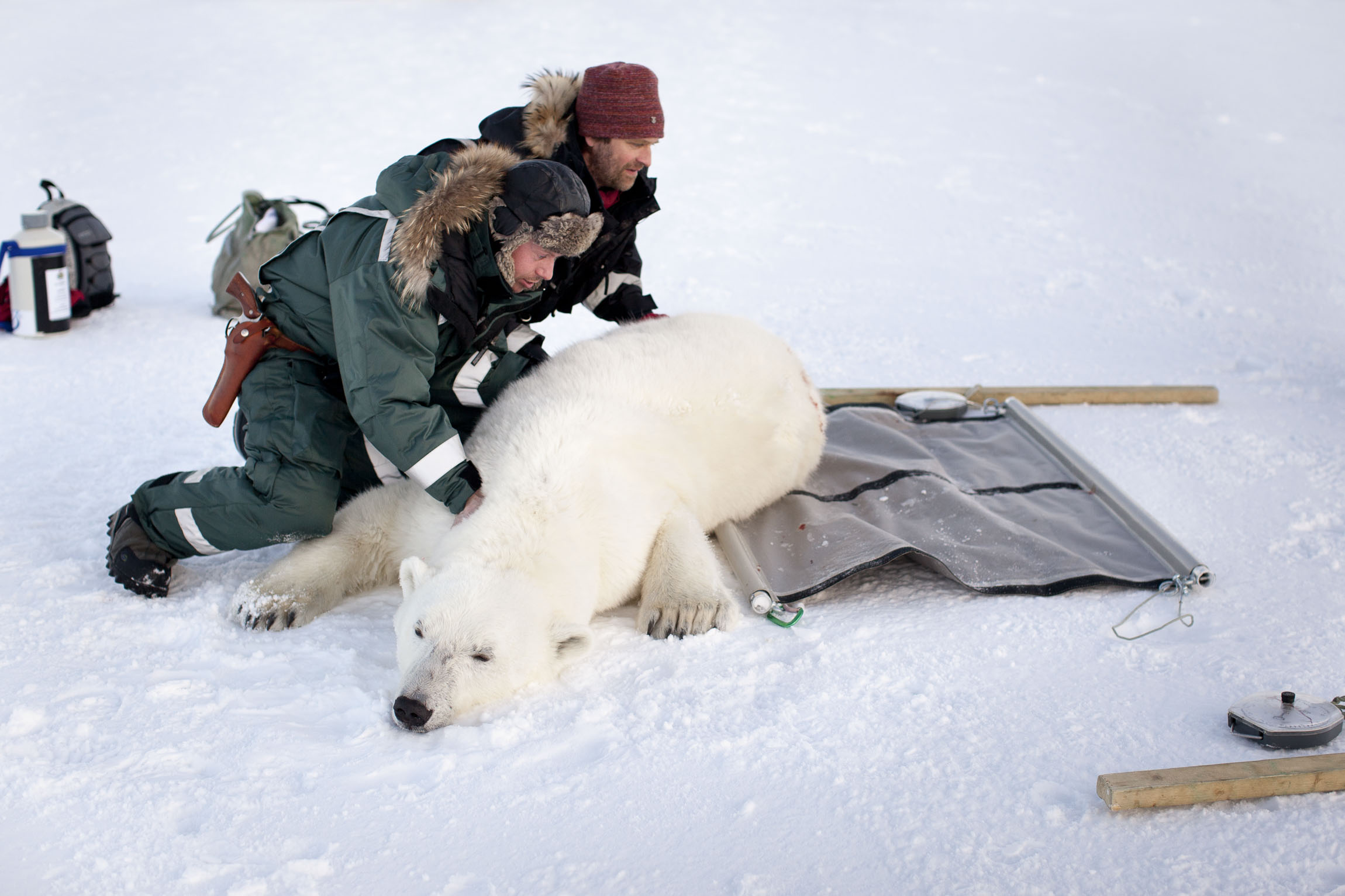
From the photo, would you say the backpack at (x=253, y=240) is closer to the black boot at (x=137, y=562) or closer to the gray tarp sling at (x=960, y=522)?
the black boot at (x=137, y=562)

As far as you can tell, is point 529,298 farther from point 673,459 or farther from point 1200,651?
point 1200,651

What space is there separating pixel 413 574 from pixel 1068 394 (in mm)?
3817

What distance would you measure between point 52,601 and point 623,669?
5.89ft

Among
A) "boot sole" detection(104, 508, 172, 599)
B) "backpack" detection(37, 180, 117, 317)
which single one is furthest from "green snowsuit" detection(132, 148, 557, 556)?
"backpack" detection(37, 180, 117, 317)

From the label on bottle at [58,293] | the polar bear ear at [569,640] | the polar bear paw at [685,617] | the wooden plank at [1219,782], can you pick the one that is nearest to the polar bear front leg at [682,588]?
the polar bear paw at [685,617]

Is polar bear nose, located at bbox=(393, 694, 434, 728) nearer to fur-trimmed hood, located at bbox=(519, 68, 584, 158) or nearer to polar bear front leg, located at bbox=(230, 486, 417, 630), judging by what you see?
polar bear front leg, located at bbox=(230, 486, 417, 630)

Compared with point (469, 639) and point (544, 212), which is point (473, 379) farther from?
point (469, 639)

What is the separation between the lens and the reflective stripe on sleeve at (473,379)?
148 inches

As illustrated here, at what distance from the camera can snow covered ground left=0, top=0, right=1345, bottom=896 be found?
2.27 meters

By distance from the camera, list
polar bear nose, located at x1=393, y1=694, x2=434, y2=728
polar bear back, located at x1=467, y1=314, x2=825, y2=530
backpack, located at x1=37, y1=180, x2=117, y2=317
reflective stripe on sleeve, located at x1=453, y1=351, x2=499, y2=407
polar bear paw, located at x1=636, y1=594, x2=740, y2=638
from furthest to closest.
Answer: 1. backpack, located at x1=37, y1=180, x2=117, y2=317
2. reflective stripe on sleeve, located at x1=453, y1=351, x2=499, y2=407
3. polar bear back, located at x1=467, y1=314, x2=825, y2=530
4. polar bear paw, located at x1=636, y1=594, x2=740, y2=638
5. polar bear nose, located at x1=393, y1=694, x2=434, y2=728

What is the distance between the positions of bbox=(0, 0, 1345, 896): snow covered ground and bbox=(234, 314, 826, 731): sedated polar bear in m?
0.13

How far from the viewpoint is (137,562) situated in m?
3.22

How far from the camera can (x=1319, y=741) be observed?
2.65 metres

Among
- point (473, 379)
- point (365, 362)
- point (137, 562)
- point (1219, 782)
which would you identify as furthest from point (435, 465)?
point (1219, 782)
